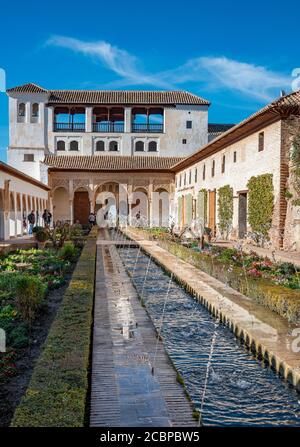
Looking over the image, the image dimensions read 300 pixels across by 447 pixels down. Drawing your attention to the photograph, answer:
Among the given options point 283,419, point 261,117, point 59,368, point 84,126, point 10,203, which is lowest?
point 283,419

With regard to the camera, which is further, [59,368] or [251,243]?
[251,243]

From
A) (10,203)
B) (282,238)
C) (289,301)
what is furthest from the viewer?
(10,203)

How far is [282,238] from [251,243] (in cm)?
295

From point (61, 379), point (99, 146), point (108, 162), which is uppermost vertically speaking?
point (99, 146)

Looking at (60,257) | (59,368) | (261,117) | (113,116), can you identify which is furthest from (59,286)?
(113,116)

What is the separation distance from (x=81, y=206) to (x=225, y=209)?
70.6 ft

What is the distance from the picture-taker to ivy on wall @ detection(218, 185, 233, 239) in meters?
22.8

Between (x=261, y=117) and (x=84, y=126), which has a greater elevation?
(x=84, y=126)

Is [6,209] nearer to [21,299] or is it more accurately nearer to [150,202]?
[21,299]

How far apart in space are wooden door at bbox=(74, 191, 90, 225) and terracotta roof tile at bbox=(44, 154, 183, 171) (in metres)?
3.53

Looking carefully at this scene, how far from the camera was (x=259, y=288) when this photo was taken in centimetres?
794

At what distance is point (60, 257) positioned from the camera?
15039 millimetres

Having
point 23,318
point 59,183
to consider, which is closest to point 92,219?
point 59,183

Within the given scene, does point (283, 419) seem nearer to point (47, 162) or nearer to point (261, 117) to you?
point (261, 117)
